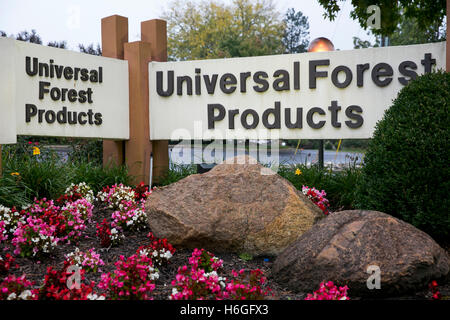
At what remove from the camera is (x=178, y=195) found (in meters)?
4.92

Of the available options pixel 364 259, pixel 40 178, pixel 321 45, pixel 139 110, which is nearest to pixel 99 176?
pixel 40 178

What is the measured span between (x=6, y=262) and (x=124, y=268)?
1.15 metres

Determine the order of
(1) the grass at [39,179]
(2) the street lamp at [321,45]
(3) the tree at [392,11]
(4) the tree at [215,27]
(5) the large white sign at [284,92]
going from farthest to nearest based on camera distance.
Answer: (4) the tree at [215,27] < (2) the street lamp at [321,45] < (3) the tree at [392,11] < (5) the large white sign at [284,92] < (1) the grass at [39,179]

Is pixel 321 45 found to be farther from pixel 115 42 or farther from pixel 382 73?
pixel 115 42

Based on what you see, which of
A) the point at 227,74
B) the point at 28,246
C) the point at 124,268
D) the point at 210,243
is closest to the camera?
the point at 124,268

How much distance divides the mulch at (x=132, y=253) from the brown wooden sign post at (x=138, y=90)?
8.60 ft

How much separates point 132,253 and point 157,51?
443cm

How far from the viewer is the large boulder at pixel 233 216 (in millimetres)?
4691

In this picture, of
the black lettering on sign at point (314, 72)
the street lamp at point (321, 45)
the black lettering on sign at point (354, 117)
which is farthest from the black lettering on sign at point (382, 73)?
the street lamp at point (321, 45)

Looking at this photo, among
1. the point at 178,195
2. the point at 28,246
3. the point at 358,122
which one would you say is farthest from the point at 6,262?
the point at 358,122

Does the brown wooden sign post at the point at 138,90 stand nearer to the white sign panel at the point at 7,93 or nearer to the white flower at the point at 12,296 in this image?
the white sign panel at the point at 7,93

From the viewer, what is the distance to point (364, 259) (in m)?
3.78

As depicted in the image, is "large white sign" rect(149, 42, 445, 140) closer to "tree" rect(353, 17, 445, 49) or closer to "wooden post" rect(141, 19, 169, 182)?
"wooden post" rect(141, 19, 169, 182)
